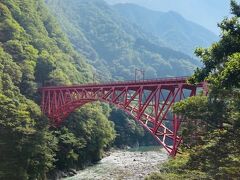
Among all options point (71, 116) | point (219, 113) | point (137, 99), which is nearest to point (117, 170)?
point (137, 99)

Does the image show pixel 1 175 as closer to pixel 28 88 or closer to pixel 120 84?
pixel 120 84

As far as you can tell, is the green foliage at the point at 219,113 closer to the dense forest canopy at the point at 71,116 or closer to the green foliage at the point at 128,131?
the dense forest canopy at the point at 71,116

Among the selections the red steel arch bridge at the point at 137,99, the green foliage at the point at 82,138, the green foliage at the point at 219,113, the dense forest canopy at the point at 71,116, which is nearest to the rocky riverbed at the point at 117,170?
the green foliage at the point at 82,138

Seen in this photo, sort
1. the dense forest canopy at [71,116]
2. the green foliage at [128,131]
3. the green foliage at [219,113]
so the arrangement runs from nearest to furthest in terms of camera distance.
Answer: the green foliage at [219,113]
the dense forest canopy at [71,116]
the green foliage at [128,131]

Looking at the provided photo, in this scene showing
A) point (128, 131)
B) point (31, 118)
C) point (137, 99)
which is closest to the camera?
point (31, 118)

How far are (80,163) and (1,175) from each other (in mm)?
20991

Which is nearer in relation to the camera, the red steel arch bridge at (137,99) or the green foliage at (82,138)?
the red steel arch bridge at (137,99)

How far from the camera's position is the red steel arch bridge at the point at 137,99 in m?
34.7

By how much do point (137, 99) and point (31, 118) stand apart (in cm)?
1432

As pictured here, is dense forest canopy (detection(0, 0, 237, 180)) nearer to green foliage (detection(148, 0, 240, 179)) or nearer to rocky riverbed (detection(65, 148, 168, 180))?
green foliage (detection(148, 0, 240, 179))

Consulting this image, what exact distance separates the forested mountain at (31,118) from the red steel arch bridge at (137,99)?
9.26 feet

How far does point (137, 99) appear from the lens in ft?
176

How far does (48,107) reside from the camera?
198 feet

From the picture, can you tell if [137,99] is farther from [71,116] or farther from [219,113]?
[219,113]
